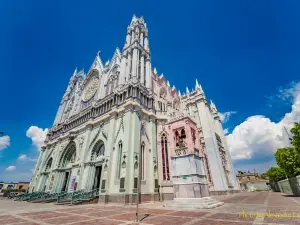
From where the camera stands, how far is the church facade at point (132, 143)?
1452cm

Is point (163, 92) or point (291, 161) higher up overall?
point (163, 92)

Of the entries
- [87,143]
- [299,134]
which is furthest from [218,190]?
[87,143]

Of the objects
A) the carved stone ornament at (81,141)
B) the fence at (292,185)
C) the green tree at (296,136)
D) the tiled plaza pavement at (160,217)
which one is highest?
the carved stone ornament at (81,141)

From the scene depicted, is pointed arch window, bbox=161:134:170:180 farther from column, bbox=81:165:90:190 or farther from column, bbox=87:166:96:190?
column, bbox=81:165:90:190

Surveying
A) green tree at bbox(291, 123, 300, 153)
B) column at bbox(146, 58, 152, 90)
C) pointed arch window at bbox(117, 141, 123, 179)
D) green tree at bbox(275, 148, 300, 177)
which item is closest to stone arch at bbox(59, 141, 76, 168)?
pointed arch window at bbox(117, 141, 123, 179)

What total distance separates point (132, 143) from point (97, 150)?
8.09 metres

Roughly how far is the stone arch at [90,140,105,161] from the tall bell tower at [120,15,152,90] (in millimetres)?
10287

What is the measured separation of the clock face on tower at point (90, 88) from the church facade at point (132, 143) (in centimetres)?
32

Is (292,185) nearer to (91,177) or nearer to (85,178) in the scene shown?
(91,177)

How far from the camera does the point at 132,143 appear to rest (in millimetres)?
17594

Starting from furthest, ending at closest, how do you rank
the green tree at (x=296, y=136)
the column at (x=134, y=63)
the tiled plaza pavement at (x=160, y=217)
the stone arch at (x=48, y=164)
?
1. the stone arch at (x=48, y=164)
2. the column at (x=134, y=63)
3. the green tree at (x=296, y=136)
4. the tiled plaza pavement at (x=160, y=217)

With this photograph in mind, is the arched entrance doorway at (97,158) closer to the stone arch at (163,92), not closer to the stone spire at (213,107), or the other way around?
the stone arch at (163,92)

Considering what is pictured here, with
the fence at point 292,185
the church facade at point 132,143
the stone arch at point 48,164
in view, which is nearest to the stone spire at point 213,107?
the church facade at point 132,143

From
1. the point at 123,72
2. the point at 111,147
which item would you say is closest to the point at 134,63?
the point at 123,72
